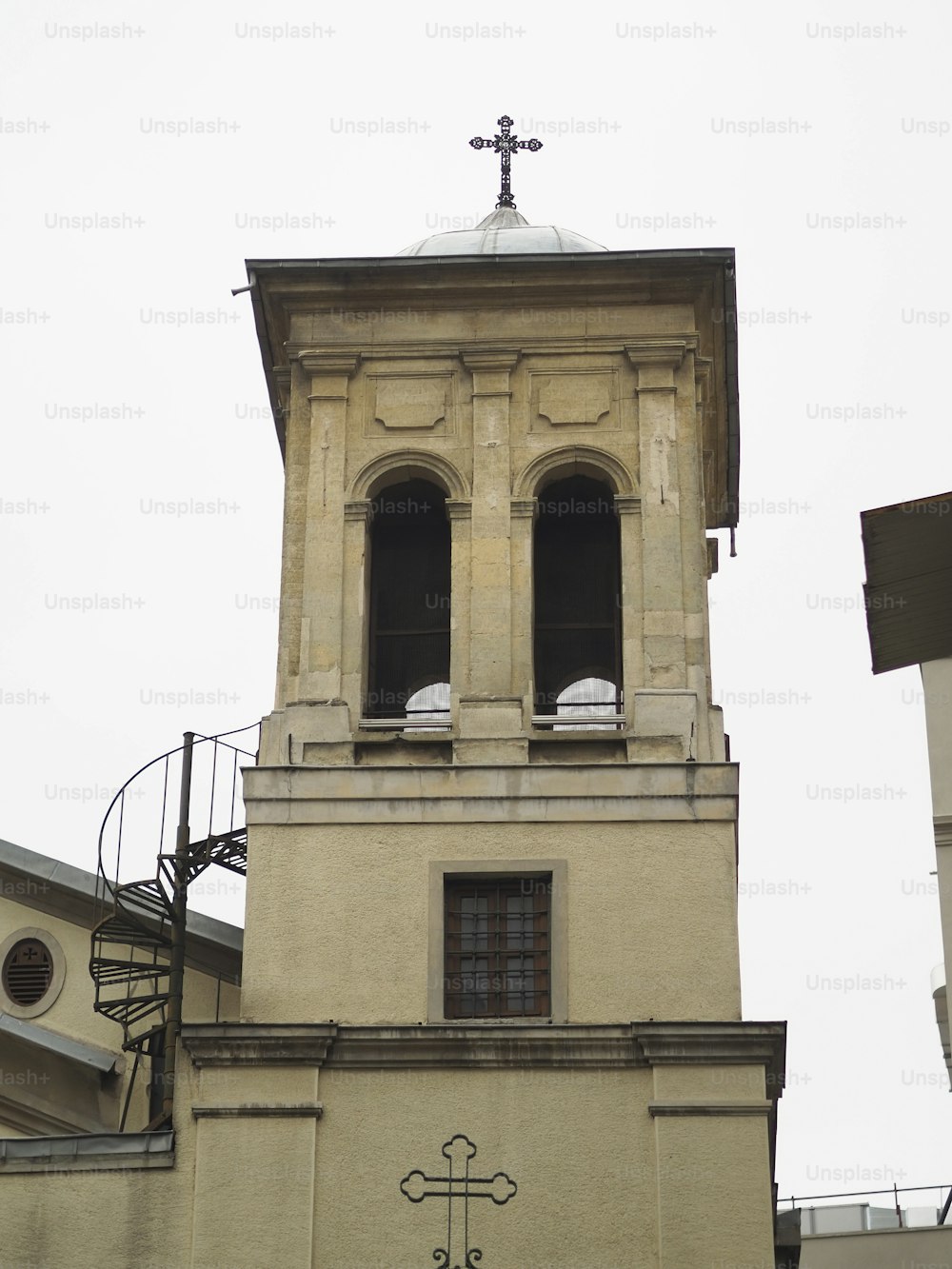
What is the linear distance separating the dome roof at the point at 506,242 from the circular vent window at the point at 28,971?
8352 millimetres

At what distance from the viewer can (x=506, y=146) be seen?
3028cm

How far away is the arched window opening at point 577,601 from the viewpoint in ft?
85.4

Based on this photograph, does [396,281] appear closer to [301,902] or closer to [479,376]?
[479,376]

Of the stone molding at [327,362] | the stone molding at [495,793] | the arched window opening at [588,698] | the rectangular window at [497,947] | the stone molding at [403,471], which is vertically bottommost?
the rectangular window at [497,947]

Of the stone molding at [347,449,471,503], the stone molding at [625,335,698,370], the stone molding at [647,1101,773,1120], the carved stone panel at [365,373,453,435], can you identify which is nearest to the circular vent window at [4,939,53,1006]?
the stone molding at [347,449,471,503]

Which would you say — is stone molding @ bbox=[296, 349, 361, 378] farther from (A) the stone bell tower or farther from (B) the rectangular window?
(B) the rectangular window

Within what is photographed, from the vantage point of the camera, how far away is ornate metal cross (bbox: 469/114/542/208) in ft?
98.9

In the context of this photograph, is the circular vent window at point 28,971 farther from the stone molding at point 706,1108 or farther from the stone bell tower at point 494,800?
the stone molding at point 706,1108

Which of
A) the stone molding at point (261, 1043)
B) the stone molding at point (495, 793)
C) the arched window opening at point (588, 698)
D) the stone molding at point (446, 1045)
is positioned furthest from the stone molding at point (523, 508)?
the stone molding at point (261, 1043)

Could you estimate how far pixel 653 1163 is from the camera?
22297 mm

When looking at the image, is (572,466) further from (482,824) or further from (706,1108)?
(706,1108)

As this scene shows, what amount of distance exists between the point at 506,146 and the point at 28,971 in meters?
11.1

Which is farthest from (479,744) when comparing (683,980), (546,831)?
(683,980)

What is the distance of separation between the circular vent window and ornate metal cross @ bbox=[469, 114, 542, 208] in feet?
33.5
